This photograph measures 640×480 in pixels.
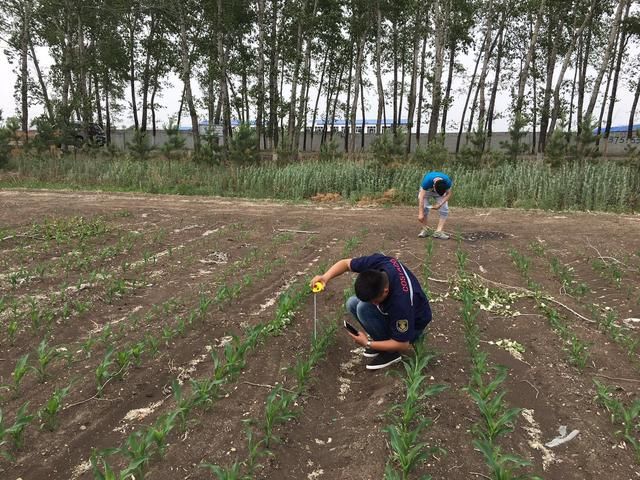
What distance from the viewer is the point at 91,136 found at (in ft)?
75.4

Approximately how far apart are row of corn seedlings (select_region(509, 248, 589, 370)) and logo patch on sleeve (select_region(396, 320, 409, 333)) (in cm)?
148

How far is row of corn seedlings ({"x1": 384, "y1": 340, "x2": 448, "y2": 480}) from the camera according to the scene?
8.10 ft

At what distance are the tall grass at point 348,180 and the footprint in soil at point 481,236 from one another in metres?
3.83

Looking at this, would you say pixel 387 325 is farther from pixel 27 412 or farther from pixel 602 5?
pixel 602 5

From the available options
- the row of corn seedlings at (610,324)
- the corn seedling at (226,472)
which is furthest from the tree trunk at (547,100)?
the corn seedling at (226,472)

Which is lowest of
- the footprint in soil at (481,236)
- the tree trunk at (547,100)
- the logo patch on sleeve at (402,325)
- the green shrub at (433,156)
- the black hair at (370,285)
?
the footprint in soil at (481,236)

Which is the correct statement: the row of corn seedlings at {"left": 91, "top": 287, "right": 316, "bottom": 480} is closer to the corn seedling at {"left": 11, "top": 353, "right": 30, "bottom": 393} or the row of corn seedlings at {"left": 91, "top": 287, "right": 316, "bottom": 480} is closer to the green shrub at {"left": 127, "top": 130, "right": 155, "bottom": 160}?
the corn seedling at {"left": 11, "top": 353, "right": 30, "bottom": 393}

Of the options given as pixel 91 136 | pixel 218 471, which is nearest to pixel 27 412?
pixel 218 471

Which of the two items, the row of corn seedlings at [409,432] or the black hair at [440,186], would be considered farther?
the black hair at [440,186]

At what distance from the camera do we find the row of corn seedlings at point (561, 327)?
3.77m

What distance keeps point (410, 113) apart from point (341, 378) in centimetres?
2258

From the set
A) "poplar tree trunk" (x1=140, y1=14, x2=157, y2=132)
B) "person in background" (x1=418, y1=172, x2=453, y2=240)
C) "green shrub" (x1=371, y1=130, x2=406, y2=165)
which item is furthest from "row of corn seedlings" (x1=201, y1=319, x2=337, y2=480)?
"poplar tree trunk" (x1=140, y1=14, x2=157, y2=132)

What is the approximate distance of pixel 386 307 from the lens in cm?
346

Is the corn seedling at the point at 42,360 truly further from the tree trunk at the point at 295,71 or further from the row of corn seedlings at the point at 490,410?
the tree trunk at the point at 295,71
